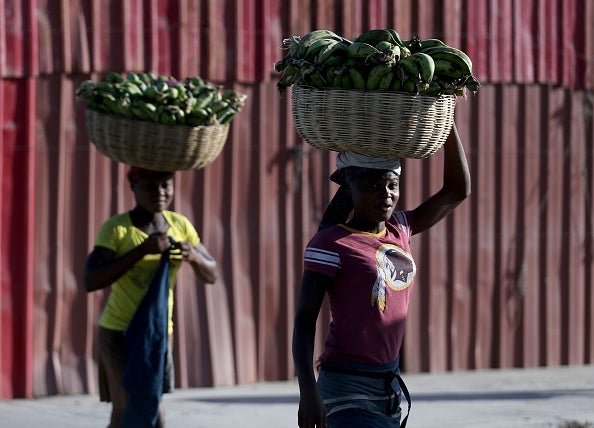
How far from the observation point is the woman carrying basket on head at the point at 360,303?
445 centimetres

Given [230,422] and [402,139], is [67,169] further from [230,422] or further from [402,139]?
[402,139]

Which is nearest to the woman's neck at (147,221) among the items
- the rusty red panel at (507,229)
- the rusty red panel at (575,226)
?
the rusty red panel at (507,229)

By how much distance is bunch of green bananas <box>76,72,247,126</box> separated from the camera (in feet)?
20.9

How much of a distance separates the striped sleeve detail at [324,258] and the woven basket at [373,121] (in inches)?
15.7

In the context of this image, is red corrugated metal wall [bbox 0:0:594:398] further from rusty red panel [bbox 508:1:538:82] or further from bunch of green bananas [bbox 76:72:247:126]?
bunch of green bananas [bbox 76:72:247:126]

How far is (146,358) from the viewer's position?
19.8ft

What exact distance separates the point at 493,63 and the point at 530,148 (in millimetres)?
792

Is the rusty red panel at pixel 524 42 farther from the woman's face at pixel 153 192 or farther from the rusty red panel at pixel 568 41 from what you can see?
the woman's face at pixel 153 192

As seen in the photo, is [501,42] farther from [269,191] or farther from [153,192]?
[153,192]

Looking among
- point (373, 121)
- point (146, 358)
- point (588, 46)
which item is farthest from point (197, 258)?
point (588, 46)

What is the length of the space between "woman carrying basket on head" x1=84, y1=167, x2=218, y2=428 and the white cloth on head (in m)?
1.72

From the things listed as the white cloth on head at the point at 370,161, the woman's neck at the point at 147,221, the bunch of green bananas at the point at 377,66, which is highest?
the bunch of green bananas at the point at 377,66

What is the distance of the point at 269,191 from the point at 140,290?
10.7 ft

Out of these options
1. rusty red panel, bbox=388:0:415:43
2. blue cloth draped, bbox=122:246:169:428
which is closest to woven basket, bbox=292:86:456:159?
blue cloth draped, bbox=122:246:169:428
